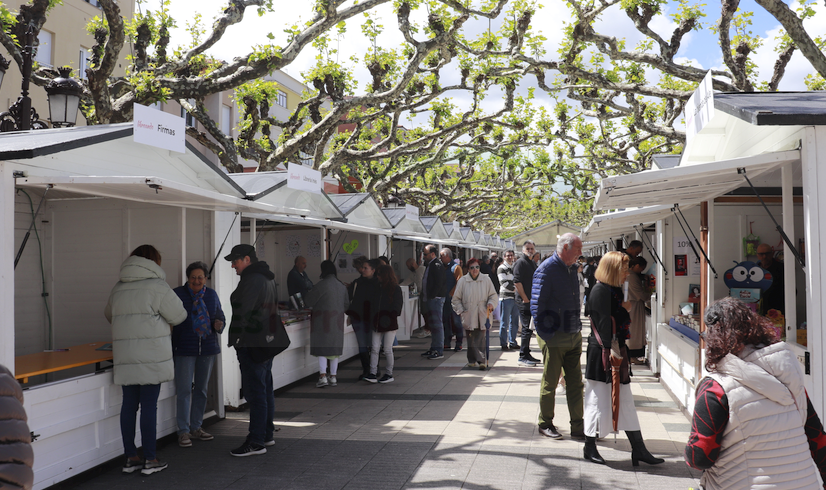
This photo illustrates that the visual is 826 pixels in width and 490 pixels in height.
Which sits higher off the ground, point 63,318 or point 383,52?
point 383,52

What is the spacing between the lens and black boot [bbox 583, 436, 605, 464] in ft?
15.9

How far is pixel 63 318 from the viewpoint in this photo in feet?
22.0

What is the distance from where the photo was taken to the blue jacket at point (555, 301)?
17.6 ft

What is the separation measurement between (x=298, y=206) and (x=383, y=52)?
6.24 meters

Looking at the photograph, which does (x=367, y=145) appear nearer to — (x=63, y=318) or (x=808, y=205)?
(x=63, y=318)

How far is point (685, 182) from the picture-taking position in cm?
493

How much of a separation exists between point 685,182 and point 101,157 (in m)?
4.87

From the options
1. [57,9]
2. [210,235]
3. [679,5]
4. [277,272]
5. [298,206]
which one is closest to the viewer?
[210,235]

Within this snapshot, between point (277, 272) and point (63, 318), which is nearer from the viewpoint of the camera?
point (63, 318)

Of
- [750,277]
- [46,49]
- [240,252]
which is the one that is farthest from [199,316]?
[46,49]

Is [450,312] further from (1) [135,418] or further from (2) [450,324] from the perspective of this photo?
(1) [135,418]

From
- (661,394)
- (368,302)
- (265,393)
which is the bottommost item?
(661,394)

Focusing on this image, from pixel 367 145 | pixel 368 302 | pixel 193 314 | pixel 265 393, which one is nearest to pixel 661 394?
pixel 368 302

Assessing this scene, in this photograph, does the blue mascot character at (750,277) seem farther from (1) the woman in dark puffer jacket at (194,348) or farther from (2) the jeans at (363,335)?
(1) the woman in dark puffer jacket at (194,348)
